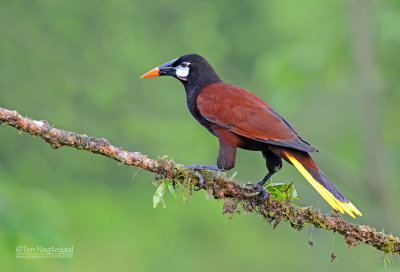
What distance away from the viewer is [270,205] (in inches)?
130

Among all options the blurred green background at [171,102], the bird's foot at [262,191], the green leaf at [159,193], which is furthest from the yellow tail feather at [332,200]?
the blurred green background at [171,102]

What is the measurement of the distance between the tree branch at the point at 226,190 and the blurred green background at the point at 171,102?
3.50m

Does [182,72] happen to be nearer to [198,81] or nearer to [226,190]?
[198,81]

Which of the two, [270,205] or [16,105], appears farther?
[16,105]

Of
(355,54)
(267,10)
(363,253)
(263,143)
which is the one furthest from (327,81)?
(263,143)

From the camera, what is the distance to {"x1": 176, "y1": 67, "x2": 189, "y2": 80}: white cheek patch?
4.39m

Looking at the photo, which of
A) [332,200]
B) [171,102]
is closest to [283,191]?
[332,200]

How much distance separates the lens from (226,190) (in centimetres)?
324

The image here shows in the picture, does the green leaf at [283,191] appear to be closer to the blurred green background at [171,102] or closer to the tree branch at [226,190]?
the tree branch at [226,190]

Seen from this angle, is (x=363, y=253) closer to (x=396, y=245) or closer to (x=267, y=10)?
(x=267, y=10)

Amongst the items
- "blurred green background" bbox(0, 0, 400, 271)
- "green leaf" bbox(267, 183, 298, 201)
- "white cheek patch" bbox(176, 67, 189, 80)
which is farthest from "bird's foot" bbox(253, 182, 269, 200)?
"blurred green background" bbox(0, 0, 400, 271)

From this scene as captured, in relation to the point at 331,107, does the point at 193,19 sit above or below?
above

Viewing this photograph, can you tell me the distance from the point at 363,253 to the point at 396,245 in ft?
29.2

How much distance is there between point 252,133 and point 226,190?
589mm
